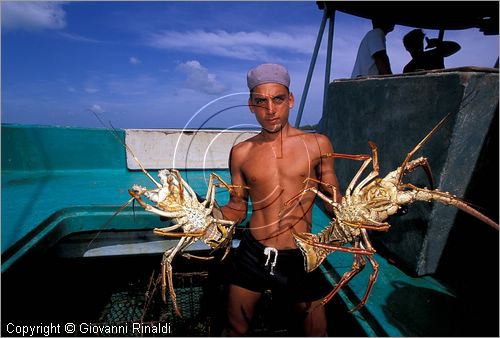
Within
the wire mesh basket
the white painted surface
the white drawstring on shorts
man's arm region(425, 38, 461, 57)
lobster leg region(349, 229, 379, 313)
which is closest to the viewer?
lobster leg region(349, 229, 379, 313)

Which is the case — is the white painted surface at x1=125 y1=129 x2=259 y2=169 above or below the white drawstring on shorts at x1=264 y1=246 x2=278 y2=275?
above

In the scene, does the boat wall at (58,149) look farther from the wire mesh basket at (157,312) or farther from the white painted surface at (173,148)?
the wire mesh basket at (157,312)

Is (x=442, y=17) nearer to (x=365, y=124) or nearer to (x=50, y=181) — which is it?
(x=365, y=124)

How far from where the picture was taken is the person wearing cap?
7.23ft

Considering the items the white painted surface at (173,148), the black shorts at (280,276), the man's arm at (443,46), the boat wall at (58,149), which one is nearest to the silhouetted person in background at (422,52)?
the man's arm at (443,46)

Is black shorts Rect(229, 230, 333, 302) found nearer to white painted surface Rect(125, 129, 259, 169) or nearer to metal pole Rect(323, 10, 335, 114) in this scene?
white painted surface Rect(125, 129, 259, 169)

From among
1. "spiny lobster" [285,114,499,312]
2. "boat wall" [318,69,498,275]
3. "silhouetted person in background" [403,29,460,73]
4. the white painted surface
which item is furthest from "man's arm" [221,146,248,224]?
"silhouetted person in background" [403,29,460,73]

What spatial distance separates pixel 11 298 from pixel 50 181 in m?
2.60

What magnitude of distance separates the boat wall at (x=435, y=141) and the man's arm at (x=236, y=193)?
5.04 ft

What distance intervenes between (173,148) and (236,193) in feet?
11.5

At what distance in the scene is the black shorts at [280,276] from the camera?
7.38ft

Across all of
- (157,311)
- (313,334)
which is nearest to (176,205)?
(313,334)

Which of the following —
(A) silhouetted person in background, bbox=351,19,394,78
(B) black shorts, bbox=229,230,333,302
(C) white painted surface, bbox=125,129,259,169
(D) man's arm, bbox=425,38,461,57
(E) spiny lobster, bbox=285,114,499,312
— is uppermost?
(D) man's arm, bbox=425,38,461,57

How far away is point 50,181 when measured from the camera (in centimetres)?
483
